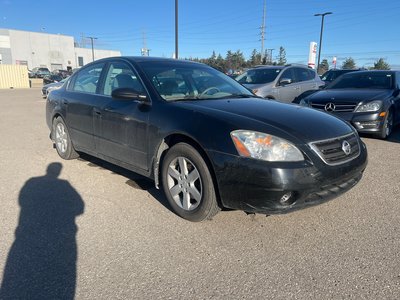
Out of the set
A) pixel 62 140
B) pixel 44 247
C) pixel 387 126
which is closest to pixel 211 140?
pixel 44 247

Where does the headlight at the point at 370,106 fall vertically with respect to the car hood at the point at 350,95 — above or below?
below

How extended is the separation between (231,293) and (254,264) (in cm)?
41

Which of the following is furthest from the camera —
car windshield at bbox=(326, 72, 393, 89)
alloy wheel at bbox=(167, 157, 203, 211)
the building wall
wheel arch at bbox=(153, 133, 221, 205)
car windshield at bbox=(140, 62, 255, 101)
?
the building wall

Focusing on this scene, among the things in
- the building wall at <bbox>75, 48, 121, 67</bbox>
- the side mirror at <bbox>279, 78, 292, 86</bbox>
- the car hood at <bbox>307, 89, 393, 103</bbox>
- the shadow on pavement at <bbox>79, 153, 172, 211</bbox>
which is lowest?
the shadow on pavement at <bbox>79, 153, 172, 211</bbox>

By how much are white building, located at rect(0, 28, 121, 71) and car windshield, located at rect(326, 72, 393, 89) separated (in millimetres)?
72876

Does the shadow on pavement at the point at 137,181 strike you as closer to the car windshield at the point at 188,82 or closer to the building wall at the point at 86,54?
the car windshield at the point at 188,82

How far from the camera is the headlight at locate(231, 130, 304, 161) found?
277 cm

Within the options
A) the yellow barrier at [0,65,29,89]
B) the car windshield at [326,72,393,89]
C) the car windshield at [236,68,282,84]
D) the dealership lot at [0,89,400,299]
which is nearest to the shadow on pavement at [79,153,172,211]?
the dealership lot at [0,89,400,299]

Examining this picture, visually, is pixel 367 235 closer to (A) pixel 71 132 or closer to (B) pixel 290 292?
(B) pixel 290 292

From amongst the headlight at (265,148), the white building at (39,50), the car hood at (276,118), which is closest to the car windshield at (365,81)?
the car hood at (276,118)

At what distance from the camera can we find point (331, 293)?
7.39ft

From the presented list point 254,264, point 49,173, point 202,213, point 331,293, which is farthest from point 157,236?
point 49,173

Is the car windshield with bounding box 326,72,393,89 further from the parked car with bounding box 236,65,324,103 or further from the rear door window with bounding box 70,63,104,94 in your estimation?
the rear door window with bounding box 70,63,104,94

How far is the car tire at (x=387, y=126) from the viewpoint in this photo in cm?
694
